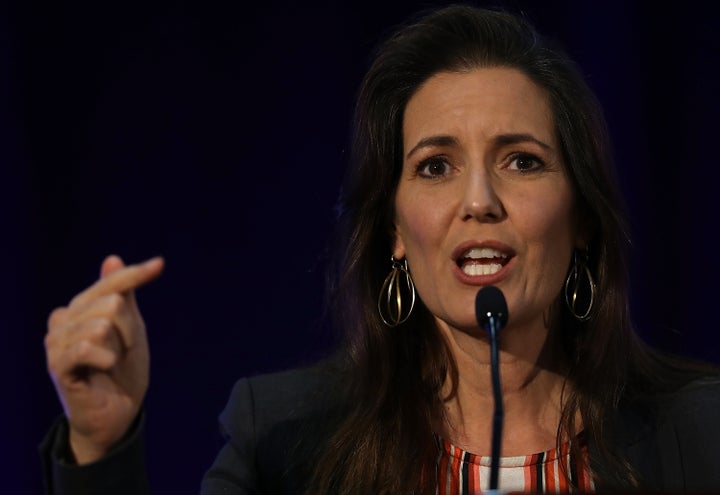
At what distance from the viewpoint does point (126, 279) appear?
1548 mm

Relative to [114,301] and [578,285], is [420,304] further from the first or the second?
[114,301]

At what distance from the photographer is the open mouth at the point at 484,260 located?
2004 millimetres

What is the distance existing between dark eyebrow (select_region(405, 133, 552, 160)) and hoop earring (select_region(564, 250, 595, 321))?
23 centimetres

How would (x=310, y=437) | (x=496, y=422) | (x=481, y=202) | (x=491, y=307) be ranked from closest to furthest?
(x=496, y=422) → (x=491, y=307) → (x=481, y=202) → (x=310, y=437)

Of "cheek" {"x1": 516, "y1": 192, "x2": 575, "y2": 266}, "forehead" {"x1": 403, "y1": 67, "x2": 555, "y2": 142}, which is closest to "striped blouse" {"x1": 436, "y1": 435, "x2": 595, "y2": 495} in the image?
"cheek" {"x1": 516, "y1": 192, "x2": 575, "y2": 266}

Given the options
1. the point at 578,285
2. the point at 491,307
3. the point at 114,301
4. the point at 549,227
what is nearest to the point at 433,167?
the point at 549,227

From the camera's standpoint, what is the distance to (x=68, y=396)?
1.62m

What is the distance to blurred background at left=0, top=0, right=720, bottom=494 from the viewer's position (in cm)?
275

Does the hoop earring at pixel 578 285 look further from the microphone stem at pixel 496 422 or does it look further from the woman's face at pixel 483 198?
the microphone stem at pixel 496 422

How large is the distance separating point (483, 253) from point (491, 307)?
1.04 feet

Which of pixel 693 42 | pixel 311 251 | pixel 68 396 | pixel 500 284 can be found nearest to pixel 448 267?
pixel 500 284

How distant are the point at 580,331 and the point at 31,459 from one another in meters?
1.32

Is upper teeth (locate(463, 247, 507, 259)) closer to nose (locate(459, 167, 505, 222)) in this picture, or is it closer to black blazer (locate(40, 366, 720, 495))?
nose (locate(459, 167, 505, 222))

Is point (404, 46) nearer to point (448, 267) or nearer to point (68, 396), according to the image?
point (448, 267)
